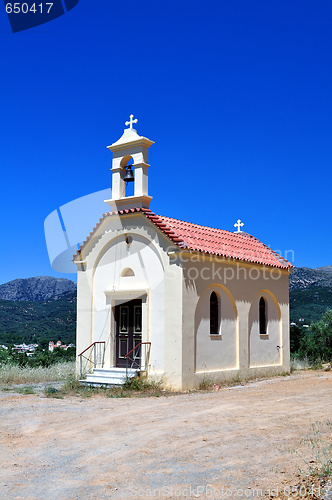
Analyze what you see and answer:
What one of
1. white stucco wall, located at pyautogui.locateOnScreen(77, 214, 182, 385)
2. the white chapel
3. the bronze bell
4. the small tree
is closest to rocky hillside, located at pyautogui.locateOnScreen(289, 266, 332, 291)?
the small tree

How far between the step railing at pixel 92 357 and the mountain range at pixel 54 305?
54.6ft

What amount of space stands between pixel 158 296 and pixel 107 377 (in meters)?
2.81

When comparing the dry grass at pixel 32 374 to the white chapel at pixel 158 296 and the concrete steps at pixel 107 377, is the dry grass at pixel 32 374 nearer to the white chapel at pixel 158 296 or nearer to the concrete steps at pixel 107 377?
the white chapel at pixel 158 296

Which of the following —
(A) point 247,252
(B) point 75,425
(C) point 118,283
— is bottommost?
(B) point 75,425

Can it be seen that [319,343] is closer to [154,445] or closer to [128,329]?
[128,329]

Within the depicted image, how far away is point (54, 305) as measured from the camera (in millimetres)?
56906

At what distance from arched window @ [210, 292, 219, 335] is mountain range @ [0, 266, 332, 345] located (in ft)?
60.5

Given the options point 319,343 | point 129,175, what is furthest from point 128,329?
point 319,343

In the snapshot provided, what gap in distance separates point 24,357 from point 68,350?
379 centimetres

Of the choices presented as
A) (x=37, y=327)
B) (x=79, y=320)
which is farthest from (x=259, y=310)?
(x=37, y=327)

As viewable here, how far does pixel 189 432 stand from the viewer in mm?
8828

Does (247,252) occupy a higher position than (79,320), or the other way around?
(247,252)

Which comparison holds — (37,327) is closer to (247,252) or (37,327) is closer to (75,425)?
(247,252)

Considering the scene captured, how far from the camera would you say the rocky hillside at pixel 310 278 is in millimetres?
65812
